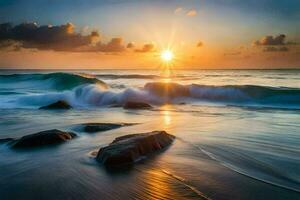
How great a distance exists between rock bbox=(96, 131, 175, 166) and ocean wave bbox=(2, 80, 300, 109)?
1209cm

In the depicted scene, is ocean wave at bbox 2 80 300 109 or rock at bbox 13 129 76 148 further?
ocean wave at bbox 2 80 300 109

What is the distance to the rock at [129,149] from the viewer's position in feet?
17.4

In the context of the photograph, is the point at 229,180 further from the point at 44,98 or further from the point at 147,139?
the point at 44,98

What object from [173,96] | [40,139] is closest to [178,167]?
[40,139]

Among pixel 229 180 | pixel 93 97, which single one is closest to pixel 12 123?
pixel 229 180

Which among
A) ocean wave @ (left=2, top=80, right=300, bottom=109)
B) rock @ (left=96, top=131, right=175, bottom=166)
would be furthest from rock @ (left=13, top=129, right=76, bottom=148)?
ocean wave @ (left=2, top=80, right=300, bottom=109)

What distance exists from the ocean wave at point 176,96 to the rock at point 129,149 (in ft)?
39.7

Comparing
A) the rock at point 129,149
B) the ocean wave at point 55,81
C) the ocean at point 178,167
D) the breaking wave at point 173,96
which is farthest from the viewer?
the ocean wave at point 55,81

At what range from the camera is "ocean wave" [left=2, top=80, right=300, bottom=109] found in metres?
19.0

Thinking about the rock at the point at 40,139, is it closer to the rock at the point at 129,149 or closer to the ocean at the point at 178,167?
the ocean at the point at 178,167

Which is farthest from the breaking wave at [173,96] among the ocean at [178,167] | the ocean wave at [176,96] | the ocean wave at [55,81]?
the ocean at [178,167]

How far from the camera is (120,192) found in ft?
13.8

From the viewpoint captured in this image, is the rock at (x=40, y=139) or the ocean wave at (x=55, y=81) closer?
the rock at (x=40, y=139)

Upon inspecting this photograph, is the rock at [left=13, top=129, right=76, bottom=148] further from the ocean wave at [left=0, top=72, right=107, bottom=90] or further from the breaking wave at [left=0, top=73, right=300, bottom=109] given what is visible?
the ocean wave at [left=0, top=72, right=107, bottom=90]
